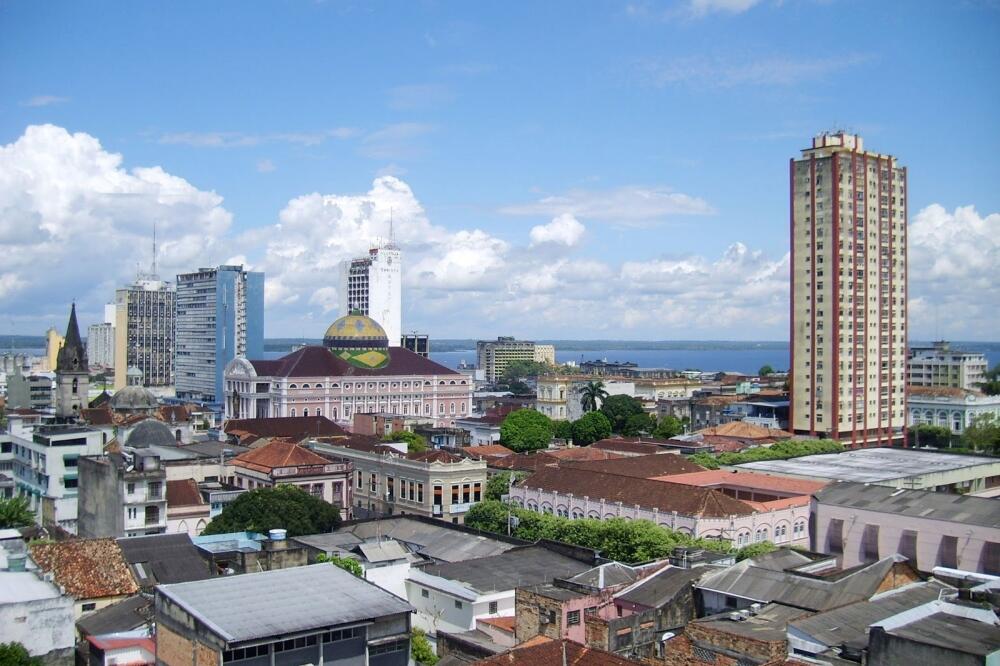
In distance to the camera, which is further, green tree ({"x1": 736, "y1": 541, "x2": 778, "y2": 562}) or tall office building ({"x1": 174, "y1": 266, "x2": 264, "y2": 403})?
tall office building ({"x1": 174, "y1": 266, "x2": 264, "y2": 403})

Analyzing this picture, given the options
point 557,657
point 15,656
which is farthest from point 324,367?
point 557,657

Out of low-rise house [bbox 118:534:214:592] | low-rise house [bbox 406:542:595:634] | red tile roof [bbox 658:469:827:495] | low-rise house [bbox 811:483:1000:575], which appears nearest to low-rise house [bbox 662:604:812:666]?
low-rise house [bbox 406:542:595:634]

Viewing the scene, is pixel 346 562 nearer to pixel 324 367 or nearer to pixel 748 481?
pixel 748 481

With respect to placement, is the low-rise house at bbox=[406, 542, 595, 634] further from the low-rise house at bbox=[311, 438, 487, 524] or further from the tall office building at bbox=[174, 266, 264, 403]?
the tall office building at bbox=[174, 266, 264, 403]

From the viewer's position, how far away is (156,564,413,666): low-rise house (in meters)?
24.6

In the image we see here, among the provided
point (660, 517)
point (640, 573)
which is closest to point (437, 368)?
point (660, 517)

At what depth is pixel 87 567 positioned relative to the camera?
35.1 meters

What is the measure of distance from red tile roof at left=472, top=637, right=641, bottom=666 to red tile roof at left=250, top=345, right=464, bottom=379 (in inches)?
3647

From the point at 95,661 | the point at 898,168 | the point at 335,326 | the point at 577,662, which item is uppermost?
the point at 898,168

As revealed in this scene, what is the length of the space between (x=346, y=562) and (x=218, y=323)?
15582 centimetres

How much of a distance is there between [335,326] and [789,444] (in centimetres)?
6319

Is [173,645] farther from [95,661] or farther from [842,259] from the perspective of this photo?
[842,259]

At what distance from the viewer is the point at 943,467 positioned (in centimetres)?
6762

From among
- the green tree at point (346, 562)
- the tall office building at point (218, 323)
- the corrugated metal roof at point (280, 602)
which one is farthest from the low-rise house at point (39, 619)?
the tall office building at point (218, 323)
